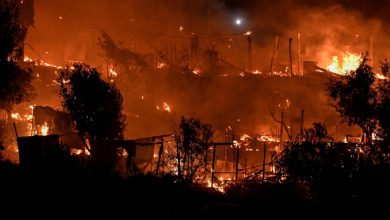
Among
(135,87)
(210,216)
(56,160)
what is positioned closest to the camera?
(210,216)

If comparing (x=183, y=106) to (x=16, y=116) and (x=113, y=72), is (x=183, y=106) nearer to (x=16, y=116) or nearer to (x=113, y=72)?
(x=113, y=72)

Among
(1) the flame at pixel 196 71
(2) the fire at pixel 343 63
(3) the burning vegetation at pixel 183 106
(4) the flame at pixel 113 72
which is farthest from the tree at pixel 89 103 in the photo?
(2) the fire at pixel 343 63

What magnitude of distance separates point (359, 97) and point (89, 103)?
45.3 ft

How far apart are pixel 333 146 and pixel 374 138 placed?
2.00 metres

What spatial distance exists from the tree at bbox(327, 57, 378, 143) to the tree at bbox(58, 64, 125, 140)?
1210cm

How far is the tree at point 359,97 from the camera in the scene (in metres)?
16.5

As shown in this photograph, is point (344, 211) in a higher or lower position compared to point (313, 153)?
lower

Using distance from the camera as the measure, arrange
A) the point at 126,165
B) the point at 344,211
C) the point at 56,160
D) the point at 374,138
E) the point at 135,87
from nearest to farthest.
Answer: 1. the point at 344,211
2. the point at 374,138
3. the point at 56,160
4. the point at 126,165
5. the point at 135,87

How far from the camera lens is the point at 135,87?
49750mm

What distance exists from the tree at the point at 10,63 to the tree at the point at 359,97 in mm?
16719

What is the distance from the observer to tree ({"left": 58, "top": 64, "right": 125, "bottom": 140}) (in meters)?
22.6

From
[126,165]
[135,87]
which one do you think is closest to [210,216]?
[126,165]

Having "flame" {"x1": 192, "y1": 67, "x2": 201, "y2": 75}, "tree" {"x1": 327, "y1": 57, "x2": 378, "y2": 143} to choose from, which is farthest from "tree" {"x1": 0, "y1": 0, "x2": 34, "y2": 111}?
"flame" {"x1": 192, "y1": 67, "x2": 201, "y2": 75}

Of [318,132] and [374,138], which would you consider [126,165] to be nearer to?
[318,132]
